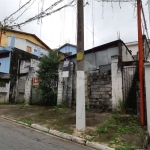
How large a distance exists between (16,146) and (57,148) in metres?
1.09

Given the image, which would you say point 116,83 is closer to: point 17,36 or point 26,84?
point 26,84

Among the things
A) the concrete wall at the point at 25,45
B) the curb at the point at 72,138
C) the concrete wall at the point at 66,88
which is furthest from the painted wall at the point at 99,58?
the concrete wall at the point at 25,45

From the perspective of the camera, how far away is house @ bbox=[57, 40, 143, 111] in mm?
9094

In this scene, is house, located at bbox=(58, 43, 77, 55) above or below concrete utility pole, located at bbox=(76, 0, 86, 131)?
above

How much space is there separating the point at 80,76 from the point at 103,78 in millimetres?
4267

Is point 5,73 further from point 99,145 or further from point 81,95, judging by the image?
point 99,145

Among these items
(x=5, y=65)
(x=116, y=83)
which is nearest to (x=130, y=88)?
(x=116, y=83)

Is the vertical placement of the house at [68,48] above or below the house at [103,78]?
above

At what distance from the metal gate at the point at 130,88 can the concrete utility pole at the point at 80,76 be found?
387 centimetres

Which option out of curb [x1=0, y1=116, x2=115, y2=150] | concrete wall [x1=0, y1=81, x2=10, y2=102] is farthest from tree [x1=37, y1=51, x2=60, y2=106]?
concrete wall [x1=0, y1=81, x2=10, y2=102]

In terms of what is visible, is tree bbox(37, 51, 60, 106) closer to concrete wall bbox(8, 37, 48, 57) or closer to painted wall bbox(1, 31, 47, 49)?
concrete wall bbox(8, 37, 48, 57)

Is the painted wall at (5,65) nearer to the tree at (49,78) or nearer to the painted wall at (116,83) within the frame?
the tree at (49,78)

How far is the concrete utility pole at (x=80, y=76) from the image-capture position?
18.4 ft

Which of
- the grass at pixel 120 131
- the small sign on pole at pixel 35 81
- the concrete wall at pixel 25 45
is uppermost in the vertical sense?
the concrete wall at pixel 25 45
